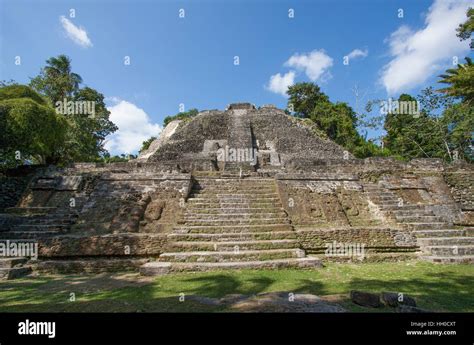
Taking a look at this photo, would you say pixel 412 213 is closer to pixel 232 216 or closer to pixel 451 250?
pixel 451 250

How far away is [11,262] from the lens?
5344 millimetres

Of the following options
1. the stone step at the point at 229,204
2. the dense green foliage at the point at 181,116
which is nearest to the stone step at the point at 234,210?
the stone step at the point at 229,204

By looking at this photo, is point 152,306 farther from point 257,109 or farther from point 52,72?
point 52,72

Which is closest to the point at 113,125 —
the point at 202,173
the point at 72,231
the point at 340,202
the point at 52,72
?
the point at 52,72

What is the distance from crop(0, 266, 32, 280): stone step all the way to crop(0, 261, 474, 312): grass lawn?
0.79ft

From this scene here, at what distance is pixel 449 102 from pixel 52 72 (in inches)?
1231

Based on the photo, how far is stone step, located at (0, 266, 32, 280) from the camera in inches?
198

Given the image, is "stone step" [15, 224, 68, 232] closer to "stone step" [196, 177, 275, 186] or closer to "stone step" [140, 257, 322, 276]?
"stone step" [140, 257, 322, 276]

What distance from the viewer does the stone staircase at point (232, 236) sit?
529 centimetres

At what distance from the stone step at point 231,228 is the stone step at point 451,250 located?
3294 mm

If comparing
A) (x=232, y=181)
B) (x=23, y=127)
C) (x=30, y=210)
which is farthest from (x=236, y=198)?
(x=23, y=127)

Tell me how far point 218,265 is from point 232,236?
99cm

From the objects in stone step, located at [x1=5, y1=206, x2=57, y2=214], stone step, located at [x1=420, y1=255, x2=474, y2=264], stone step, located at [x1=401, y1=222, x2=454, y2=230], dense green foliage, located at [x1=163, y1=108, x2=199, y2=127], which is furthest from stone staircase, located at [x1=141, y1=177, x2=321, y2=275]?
dense green foliage, located at [x1=163, y1=108, x2=199, y2=127]
